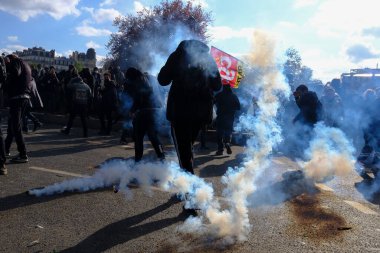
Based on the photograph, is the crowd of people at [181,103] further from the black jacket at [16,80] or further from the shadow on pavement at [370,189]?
the shadow on pavement at [370,189]

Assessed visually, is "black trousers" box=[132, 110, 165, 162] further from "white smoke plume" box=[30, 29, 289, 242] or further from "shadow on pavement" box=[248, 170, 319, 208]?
"shadow on pavement" box=[248, 170, 319, 208]

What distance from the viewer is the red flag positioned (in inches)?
312

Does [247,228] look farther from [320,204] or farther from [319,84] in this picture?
[319,84]

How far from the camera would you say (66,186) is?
578 cm

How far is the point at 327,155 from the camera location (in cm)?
795

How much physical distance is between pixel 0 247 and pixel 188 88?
2.66 m

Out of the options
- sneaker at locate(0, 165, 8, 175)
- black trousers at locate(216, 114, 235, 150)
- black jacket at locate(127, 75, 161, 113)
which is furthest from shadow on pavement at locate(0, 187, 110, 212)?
black trousers at locate(216, 114, 235, 150)

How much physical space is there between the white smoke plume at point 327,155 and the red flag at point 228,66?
6.85 ft

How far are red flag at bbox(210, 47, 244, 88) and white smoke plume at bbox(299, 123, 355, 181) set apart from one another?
2.09 meters

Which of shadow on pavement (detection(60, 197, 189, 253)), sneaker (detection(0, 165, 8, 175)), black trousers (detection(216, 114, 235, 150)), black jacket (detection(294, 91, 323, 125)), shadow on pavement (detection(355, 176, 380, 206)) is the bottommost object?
shadow on pavement (detection(355, 176, 380, 206))

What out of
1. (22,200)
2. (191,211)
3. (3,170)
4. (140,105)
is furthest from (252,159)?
(3,170)

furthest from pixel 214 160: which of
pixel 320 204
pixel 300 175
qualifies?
pixel 320 204

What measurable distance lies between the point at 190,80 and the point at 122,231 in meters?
1.96

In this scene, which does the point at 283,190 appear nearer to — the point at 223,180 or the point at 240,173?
the point at 223,180
